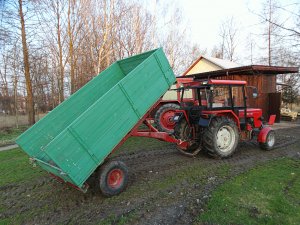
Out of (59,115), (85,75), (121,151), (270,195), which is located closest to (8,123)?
(85,75)

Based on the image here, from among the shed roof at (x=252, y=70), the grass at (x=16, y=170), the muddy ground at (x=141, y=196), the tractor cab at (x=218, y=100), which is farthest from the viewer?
the shed roof at (x=252, y=70)

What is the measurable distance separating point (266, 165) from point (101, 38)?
12.3 metres

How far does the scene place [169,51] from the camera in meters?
21.2

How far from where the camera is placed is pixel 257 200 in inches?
136

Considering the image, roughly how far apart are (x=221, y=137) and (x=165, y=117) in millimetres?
3888

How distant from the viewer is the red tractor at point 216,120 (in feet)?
18.1

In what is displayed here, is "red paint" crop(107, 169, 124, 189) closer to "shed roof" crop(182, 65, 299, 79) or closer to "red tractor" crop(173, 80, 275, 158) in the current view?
"red tractor" crop(173, 80, 275, 158)

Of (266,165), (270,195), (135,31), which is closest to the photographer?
(270,195)

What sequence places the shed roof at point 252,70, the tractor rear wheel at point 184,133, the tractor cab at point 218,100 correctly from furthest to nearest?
the shed roof at point 252,70
the tractor rear wheel at point 184,133
the tractor cab at point 218,100

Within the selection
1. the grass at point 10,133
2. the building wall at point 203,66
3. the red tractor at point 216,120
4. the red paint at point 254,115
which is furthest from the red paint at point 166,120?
the building wall at point 203,66

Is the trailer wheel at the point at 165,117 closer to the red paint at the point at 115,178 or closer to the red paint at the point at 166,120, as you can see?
the red paint at the point at 166,120

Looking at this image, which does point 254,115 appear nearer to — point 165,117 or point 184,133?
point 184,133

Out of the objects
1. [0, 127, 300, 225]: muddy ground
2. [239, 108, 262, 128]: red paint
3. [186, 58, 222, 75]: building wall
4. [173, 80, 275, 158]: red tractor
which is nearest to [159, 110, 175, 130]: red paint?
[173, 80, 275, 158]: red tractor

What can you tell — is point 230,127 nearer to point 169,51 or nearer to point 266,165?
point 266,165
